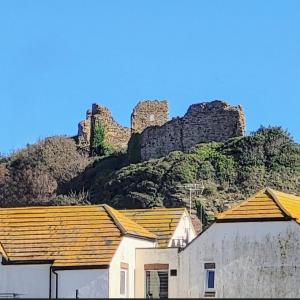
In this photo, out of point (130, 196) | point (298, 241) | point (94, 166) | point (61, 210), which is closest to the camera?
point (298, 241)

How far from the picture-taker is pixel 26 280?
44625 millimetres

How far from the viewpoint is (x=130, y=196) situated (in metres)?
87.0

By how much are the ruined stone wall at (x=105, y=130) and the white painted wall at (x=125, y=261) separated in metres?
65.4

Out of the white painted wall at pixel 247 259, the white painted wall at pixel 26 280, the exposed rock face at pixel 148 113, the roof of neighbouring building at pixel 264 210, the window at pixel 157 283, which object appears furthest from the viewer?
the exposed rock face at pixel 148 113

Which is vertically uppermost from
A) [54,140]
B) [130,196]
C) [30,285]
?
[54,140]

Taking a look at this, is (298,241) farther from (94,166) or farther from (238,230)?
(94,166)

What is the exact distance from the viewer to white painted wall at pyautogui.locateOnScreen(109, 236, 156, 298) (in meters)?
43.8

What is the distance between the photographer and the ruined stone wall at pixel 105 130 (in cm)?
11225

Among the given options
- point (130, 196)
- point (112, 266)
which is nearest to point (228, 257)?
point (112, 266)

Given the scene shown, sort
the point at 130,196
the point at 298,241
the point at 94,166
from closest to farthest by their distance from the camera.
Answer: the point at 298,241
the point at 130,196
the point at 94,166

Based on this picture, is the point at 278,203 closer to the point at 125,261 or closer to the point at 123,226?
the point at 123,226

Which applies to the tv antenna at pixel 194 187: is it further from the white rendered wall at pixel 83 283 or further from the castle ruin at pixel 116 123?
the white rendered wall at pixel 83 283

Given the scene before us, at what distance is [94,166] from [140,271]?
194ft

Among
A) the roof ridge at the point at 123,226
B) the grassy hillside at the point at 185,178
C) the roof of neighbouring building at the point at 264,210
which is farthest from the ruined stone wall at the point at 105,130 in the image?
the roof of neighbouring building at the point at 264,210
